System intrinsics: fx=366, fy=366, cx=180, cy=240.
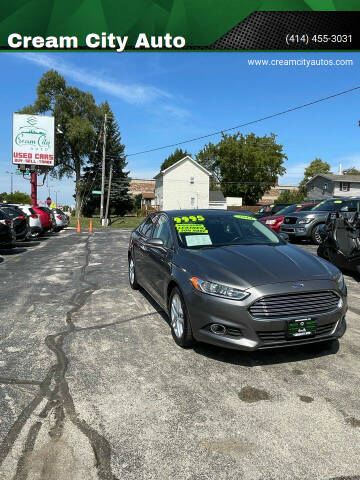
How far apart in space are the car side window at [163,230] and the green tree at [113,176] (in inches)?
1782

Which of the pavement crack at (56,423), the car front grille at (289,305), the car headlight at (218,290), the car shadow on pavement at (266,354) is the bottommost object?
the pavement crack at (56,423)

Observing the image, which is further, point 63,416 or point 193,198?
point 193,198

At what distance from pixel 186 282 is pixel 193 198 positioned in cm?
5269

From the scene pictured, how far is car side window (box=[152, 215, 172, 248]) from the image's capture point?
4.89 meters

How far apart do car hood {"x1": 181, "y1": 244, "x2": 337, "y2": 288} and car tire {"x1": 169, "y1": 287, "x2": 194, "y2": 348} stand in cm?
37

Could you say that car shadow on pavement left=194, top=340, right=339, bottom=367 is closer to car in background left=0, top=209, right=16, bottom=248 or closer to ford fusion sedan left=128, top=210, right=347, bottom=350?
ford fusion sedan left=128, top=210, right=347, bottom=350

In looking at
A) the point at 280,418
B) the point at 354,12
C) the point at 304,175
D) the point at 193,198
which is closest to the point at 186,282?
the point at 280,418

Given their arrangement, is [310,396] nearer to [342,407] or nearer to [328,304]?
[342,407]

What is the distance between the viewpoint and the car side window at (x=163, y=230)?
4892 millimetres

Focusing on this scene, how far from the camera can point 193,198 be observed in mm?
56031

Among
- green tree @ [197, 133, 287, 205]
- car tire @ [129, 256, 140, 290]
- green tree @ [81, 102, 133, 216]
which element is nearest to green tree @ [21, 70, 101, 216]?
green tree @ [81, 102, 133, 216]

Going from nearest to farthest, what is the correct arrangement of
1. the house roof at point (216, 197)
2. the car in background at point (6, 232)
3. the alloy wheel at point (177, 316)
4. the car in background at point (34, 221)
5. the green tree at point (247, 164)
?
the alloy wheel at point (177, 316), the car in background at point (6, 232), the car in background at point (34, 221), the house roof at point (216, 197), the green tree at point (247, 164)

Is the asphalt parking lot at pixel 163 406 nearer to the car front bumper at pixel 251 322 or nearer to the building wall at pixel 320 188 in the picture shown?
the car front bumper at pixel 251 322

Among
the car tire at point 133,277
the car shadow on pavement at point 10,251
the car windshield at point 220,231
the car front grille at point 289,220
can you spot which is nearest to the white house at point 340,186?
the car front grille at point 289,220
